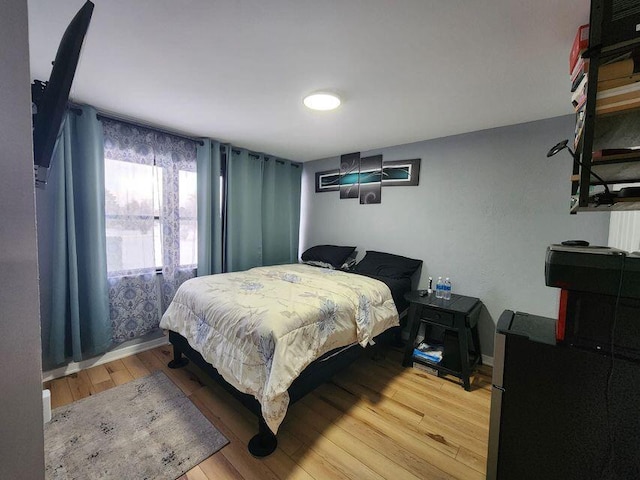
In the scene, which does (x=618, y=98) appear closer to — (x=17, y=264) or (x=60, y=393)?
(x=17, y=264)

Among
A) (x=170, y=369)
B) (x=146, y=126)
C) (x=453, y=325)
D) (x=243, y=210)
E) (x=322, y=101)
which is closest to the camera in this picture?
(x=322, y=101)

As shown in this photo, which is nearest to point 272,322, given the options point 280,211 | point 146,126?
point 146,126

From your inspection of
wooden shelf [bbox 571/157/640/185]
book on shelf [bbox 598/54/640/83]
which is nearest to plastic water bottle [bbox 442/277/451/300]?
wooden shelf [bbox 571/157/640/185]

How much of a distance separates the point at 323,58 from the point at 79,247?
252cm

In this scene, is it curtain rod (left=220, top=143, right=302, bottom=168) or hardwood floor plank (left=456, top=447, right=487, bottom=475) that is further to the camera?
curtain rod (left=220, top=143, right=302, bottom=168)

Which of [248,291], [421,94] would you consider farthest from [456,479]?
[421,94]

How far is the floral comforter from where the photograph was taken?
1446 millimetres

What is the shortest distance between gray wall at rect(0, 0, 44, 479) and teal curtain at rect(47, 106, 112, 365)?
219 cm

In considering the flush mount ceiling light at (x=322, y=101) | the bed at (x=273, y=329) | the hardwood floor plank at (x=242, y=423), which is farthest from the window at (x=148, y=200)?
the flush mount ceiling light at (x=322, y=101)

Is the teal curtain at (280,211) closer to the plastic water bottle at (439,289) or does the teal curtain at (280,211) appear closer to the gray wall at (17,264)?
the plastic water bottle at (439,289)

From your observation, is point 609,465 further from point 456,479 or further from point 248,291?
point 248,291

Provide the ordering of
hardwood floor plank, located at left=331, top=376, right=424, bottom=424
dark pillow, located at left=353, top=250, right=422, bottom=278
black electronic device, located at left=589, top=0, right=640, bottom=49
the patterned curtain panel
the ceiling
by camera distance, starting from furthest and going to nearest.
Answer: dark pillow, located at left=353, top=250, right=422, bottom=278, the patterned curtain panel, hardwood floor plank, located at left=331, top=376, right=424, bottom=424, the ceiling, black electronic device, located at left=589, top=0, right=640, bottom=49

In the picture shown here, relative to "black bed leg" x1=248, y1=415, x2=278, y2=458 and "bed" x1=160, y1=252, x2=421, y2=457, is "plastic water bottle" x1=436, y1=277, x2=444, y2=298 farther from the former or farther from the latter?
"black bed leg" x1=248, y1=415, x2=278, y2=458

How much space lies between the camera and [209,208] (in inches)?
116
